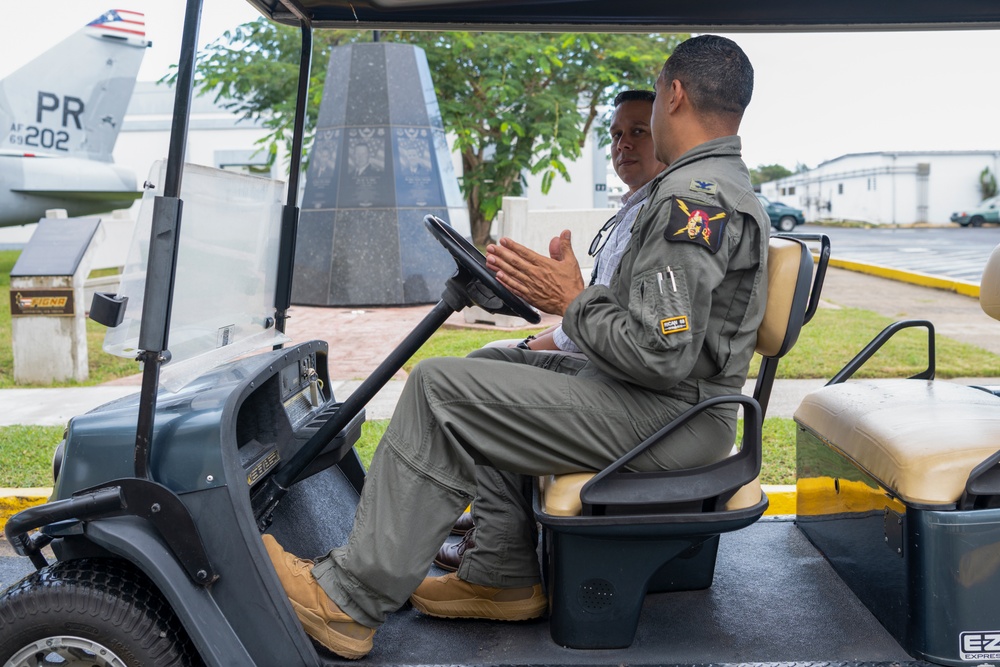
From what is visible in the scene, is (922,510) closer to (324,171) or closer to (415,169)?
(415,169)

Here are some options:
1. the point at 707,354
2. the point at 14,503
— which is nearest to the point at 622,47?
the point at 14,503

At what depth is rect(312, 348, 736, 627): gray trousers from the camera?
6.60 feet

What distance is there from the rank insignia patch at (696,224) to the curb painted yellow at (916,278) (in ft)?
33.2

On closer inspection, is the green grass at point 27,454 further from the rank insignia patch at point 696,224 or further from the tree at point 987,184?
the tree at point 987,184

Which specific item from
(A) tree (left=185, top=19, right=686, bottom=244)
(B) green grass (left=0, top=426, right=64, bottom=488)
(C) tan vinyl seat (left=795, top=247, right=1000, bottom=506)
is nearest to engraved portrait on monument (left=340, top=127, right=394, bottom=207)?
(A) tree (left=185, top=19, right=686, bottom=244)

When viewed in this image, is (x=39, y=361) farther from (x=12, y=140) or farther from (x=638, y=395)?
(x=12, y=140)

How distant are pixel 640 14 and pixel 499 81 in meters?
10.8

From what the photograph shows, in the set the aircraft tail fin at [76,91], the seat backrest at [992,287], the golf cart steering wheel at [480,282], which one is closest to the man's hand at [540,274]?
the golf cart steering wheel at [480,282]

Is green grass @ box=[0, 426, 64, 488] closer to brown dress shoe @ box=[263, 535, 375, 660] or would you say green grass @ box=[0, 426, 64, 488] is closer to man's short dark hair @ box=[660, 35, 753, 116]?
brown dress shoe @ box=[263, 535, 375, 660]

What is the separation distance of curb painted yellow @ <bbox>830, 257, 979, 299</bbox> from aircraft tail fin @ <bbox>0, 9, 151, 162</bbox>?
16145 millimetres

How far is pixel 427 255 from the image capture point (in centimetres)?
1085

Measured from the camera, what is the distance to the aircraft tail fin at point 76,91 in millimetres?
19594

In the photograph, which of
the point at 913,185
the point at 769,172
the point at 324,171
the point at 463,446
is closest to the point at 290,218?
the point at 463,446

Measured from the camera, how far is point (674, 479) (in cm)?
204
